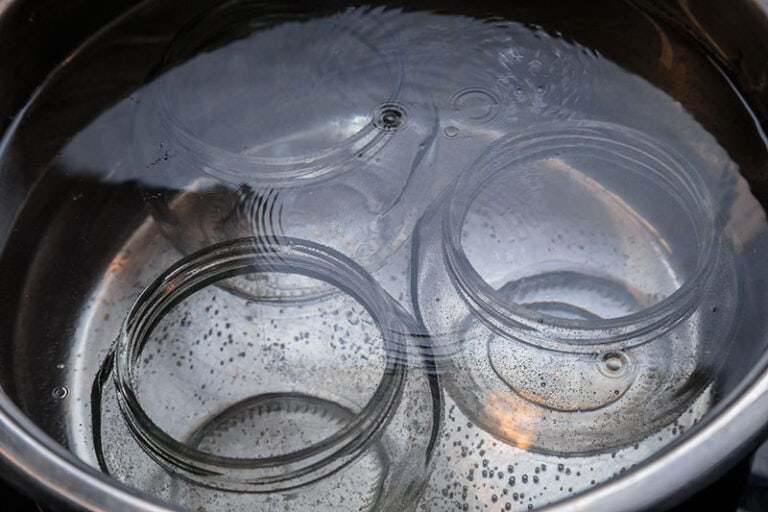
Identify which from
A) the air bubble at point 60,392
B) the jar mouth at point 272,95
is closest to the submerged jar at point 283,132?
the jar mouth at point 272,95

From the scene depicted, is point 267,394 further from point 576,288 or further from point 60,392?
point 576,288

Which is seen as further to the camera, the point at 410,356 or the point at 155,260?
the point at 155,260

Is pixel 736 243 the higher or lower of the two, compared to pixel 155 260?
higher

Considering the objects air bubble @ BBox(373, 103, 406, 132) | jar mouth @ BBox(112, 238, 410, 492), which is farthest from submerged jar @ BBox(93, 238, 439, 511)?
air bubble @ BBox(373, 103, 406, 132)

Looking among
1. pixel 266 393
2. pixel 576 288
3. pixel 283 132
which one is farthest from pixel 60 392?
pixel 576 288

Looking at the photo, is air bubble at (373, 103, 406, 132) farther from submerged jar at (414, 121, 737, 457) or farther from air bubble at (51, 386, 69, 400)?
air bubble at (51, 386, 69, 400)

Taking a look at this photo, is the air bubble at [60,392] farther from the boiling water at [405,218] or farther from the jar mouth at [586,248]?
the jar mouth at [586,248]

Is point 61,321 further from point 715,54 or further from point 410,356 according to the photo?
point 715,54

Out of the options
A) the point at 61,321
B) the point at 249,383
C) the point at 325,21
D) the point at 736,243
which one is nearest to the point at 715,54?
the point at 736,243
